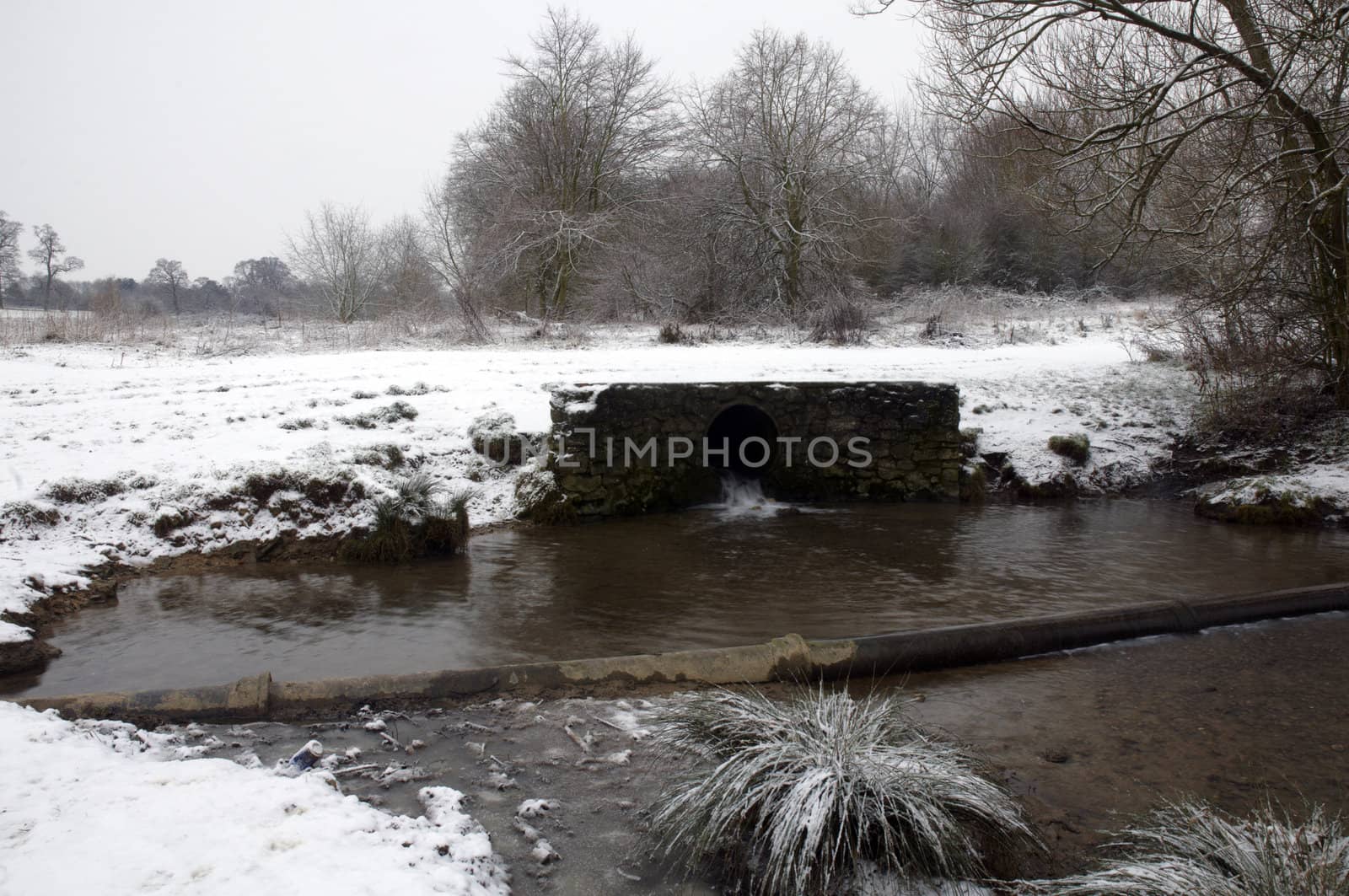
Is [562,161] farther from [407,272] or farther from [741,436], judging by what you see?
[741,436]

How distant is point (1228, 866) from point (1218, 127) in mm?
10716

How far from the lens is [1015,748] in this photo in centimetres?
416

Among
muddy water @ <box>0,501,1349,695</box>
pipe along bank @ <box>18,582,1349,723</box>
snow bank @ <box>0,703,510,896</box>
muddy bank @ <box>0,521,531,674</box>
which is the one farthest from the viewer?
muddy water @ <box>0,501,1349,695</box>

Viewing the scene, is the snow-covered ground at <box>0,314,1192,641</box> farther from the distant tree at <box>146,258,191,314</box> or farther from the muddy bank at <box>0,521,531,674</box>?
the distant tree at <box>146,258,191,314</box>

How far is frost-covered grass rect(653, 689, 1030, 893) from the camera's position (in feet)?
9.22

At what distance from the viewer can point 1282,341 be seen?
1155 centimetres

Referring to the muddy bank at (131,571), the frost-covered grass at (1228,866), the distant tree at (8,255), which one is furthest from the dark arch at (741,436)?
the distant tree at (8,255)

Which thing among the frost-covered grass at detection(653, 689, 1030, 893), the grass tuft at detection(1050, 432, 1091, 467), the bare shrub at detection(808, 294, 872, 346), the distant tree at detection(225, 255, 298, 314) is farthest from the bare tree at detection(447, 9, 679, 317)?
the distant tree at detection(225, 255, 298, 314)

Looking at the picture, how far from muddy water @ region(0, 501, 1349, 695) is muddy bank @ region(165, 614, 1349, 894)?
4.72 ft

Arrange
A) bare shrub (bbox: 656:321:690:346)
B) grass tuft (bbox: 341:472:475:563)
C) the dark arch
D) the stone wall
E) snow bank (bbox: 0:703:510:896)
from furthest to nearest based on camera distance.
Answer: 1. bare shrub (bbox: 656:321:690:346)
2. the dark arch
3. the stone wall
4. grass tuft (bbox: 341:472:475:563)
5. snow bank (bbox: 0:703:510:896)

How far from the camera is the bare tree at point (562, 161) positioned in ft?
77.4

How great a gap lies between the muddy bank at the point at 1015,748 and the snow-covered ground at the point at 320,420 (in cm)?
374

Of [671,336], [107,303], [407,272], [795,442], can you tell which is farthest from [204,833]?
[407,272]

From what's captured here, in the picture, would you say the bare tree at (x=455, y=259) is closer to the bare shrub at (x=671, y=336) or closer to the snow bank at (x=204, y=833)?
the bare shrub at (x=671, y=336)
